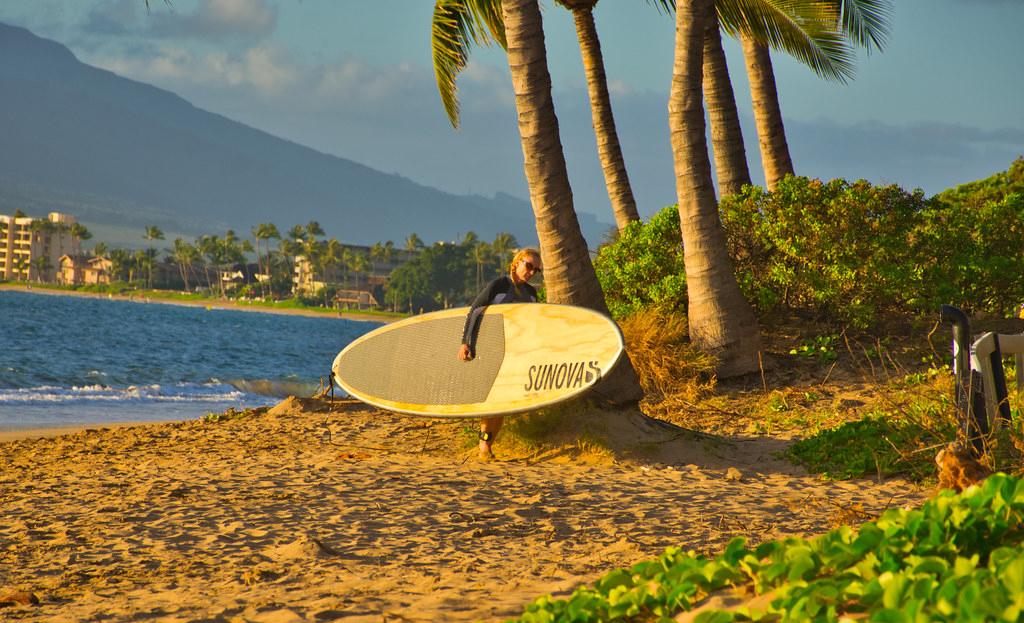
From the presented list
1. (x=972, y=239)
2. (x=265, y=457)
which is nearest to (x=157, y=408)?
(x=265, y=457)

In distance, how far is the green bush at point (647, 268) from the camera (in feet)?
40.1

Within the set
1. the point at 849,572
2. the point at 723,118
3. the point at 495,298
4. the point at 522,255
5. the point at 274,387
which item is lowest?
the point at 274,387

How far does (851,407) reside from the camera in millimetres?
10047

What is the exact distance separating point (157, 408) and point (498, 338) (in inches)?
530

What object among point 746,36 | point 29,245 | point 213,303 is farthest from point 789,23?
point 29,245

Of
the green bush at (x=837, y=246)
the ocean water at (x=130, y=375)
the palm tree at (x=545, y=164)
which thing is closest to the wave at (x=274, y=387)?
the ocean water at (x=130, y=375)

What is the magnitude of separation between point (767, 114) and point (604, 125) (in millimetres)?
2629

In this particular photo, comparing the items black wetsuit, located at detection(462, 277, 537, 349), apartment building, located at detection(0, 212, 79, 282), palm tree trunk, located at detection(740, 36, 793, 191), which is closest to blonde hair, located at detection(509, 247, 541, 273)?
black wetsuit, located at detection(462, 277, 537, 349)

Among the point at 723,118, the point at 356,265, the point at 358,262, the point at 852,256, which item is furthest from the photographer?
the point at 356,265

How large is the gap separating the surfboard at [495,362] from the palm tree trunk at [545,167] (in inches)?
31.7

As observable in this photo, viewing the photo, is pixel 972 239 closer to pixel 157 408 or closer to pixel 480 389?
pixel 480 389

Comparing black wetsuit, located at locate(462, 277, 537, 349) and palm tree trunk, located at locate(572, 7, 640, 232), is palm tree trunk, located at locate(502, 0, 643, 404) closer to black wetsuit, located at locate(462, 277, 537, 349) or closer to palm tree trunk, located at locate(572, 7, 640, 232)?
black wetsuit, located at locate(462, 277, 537, 349)

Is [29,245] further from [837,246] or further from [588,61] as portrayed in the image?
[837,246]

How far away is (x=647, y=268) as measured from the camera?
495 inches
